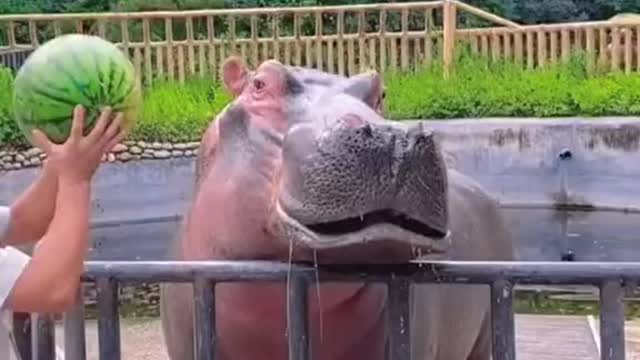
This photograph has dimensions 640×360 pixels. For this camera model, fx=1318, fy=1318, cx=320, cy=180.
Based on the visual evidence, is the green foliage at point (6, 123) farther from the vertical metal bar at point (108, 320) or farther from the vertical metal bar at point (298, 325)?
the vertical metal bar at point (298, 325)

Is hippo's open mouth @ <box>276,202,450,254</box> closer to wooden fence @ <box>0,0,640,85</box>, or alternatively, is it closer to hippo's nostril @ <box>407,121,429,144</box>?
hippo's nostril @ <box>407,121,429,144</box>

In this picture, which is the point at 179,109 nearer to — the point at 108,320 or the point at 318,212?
the point at 318,212

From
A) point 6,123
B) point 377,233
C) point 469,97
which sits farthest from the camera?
point 469,97

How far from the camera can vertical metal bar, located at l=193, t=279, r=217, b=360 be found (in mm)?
2064

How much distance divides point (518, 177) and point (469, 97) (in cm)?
107

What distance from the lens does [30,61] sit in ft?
6.75

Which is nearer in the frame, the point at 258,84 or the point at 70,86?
the point at 70,86

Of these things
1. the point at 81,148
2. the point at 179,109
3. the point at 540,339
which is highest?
the point at 81,148

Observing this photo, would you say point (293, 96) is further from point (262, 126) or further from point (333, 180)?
point (333, 180)

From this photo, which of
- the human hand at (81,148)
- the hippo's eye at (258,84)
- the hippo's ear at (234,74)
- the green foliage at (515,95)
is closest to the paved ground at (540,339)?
the hippo's ear at (234,74)

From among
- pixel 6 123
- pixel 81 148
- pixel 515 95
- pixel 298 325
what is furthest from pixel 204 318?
pixel 515 95

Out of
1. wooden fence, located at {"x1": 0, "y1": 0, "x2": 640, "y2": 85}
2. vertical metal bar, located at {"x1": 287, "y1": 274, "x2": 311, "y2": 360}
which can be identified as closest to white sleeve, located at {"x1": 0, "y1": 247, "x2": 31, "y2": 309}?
vertical metal bar, located at {"x1": 287, "y1": 274, "x2": 311, "y2": 360}

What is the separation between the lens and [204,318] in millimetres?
2078

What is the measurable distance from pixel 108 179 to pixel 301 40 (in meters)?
2.94
